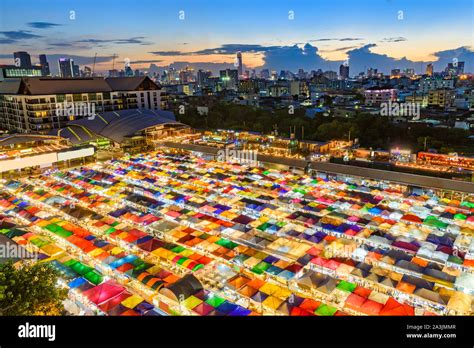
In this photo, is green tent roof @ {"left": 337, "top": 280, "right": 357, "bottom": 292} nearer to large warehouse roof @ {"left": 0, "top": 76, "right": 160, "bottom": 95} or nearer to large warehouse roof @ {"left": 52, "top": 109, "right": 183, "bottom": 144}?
large warehouse roof @ {"left": 52, "top": 109, "right": 183, "bottom": 144}

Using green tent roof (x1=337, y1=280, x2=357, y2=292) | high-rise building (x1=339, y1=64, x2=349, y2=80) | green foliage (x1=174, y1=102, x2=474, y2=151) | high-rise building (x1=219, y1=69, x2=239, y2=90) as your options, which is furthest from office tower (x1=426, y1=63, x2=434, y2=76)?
green tent roof (x1=337, y1=280, x2=357, y2=292)

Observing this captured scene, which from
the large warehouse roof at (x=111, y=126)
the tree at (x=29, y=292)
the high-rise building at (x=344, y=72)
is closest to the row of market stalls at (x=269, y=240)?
the tree at (x=29, y=292)

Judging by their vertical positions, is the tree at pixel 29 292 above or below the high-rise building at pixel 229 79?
below

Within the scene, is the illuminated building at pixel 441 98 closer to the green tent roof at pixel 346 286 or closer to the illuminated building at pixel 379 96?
the illuminated building at pixel 379 96

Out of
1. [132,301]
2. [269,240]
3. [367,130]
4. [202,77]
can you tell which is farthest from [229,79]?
[132,301]

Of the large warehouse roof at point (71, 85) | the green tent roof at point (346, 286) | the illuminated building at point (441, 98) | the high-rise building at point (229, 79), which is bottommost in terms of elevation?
the green tent roof at point (346, 286)
